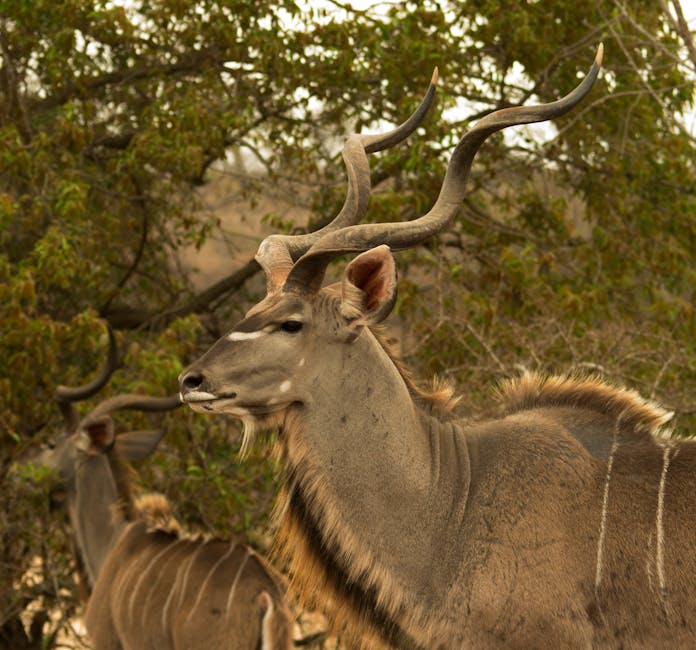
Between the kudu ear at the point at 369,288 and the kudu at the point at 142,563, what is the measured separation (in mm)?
1278

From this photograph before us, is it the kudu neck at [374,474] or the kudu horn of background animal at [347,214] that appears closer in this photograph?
the kudu neck at [374,474]

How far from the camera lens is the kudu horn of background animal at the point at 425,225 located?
234cm

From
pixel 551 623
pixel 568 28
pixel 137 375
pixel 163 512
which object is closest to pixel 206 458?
pixel 137 375

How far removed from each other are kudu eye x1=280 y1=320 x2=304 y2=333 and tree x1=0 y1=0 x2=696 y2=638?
2.13 m

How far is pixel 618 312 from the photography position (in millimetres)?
5258

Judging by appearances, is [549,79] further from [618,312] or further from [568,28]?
[618,312]

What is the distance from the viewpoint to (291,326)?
2379 millimetres

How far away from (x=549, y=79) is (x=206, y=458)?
2253mm

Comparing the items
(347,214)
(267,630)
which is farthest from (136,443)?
(347,214)

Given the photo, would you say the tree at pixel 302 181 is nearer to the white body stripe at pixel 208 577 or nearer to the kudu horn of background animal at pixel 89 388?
the kudu horn of background animal at pixel 89 388

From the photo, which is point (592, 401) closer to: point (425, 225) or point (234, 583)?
point (425, 225)

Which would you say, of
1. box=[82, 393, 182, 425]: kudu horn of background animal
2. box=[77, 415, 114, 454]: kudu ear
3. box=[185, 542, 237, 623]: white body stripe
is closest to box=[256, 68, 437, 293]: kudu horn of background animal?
box=[185, 542, 237, 623]: white body stripe

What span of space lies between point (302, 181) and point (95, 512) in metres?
1.85

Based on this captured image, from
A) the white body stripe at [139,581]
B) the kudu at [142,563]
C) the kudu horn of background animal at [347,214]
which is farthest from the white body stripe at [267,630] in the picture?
the kudu horn of background animal at [347,214]
